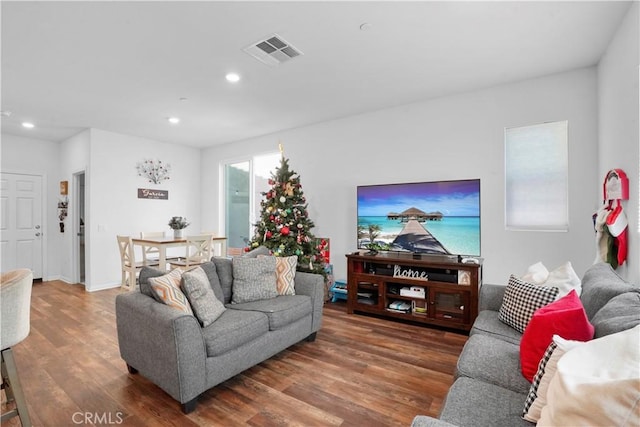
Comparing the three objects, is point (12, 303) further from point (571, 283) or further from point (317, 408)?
point (571, 283)

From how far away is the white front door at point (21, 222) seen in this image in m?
5.21

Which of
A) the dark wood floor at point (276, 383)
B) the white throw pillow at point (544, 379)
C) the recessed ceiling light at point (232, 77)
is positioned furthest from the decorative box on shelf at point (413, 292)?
the recessed ceiling light at point (232, 77)

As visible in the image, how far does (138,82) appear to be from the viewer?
3289 millimetres

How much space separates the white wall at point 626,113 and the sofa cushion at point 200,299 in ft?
9.95

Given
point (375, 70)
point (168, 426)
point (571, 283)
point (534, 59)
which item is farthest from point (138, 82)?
point (571, 283)

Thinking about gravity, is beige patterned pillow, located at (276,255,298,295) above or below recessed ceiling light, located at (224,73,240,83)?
below

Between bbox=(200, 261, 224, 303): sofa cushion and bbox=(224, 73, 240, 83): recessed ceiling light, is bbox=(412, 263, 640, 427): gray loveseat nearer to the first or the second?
bbox=(200, 261, 224, 303): sofa cushion

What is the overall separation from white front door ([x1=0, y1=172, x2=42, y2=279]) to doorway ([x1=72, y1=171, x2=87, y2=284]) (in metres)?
0.69

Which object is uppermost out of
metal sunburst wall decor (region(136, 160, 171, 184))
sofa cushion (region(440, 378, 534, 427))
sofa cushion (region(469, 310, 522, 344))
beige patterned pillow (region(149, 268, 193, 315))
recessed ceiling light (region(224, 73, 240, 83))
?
recessed ceiling light (region(224, 73, 240, 83))

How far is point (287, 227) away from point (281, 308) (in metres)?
1.69

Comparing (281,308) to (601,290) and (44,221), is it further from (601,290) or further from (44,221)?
(44,221)

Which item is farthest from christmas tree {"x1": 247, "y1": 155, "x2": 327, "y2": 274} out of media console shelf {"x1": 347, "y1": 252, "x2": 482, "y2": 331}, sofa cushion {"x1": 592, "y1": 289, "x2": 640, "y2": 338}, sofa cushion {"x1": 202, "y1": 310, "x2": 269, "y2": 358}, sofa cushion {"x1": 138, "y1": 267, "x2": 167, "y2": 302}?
sofa cushion {"x1": 592, "y1": 289, "x2": 640, "y2": 338}

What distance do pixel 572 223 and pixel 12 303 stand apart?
4.44 metres

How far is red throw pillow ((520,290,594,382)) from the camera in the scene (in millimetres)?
1352
